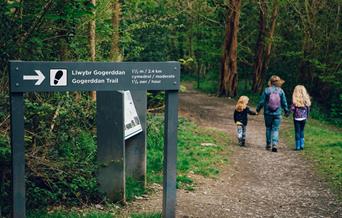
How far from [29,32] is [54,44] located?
1567 mm

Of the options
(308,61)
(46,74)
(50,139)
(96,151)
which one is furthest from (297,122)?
(308,61)

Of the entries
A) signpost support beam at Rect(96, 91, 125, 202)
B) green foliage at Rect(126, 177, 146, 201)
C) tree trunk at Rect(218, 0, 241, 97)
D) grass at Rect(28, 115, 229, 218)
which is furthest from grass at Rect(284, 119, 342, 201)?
tree trunk at Rect(218, 0, 241, 97)

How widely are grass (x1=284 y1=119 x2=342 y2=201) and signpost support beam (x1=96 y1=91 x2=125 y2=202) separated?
385 centimetres

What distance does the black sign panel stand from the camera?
6023 millimetres

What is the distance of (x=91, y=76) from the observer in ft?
20.8

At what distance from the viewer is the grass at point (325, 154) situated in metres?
10.7

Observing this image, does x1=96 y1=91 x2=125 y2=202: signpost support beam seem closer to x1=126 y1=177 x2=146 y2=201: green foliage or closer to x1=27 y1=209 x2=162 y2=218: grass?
x1=126 y1=177 x2=146 y2=201: green foliage

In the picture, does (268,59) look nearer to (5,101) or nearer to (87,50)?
(87,50)

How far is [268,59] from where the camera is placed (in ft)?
99.5

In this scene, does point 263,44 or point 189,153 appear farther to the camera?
point 263,44

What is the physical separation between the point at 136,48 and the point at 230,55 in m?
16.9

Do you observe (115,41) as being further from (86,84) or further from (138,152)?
(86,84)

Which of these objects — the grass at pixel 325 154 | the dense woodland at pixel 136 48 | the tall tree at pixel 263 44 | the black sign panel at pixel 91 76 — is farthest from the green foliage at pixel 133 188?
the tall tree at pixel 263 44

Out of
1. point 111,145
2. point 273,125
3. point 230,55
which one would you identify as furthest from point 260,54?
point 111,145
